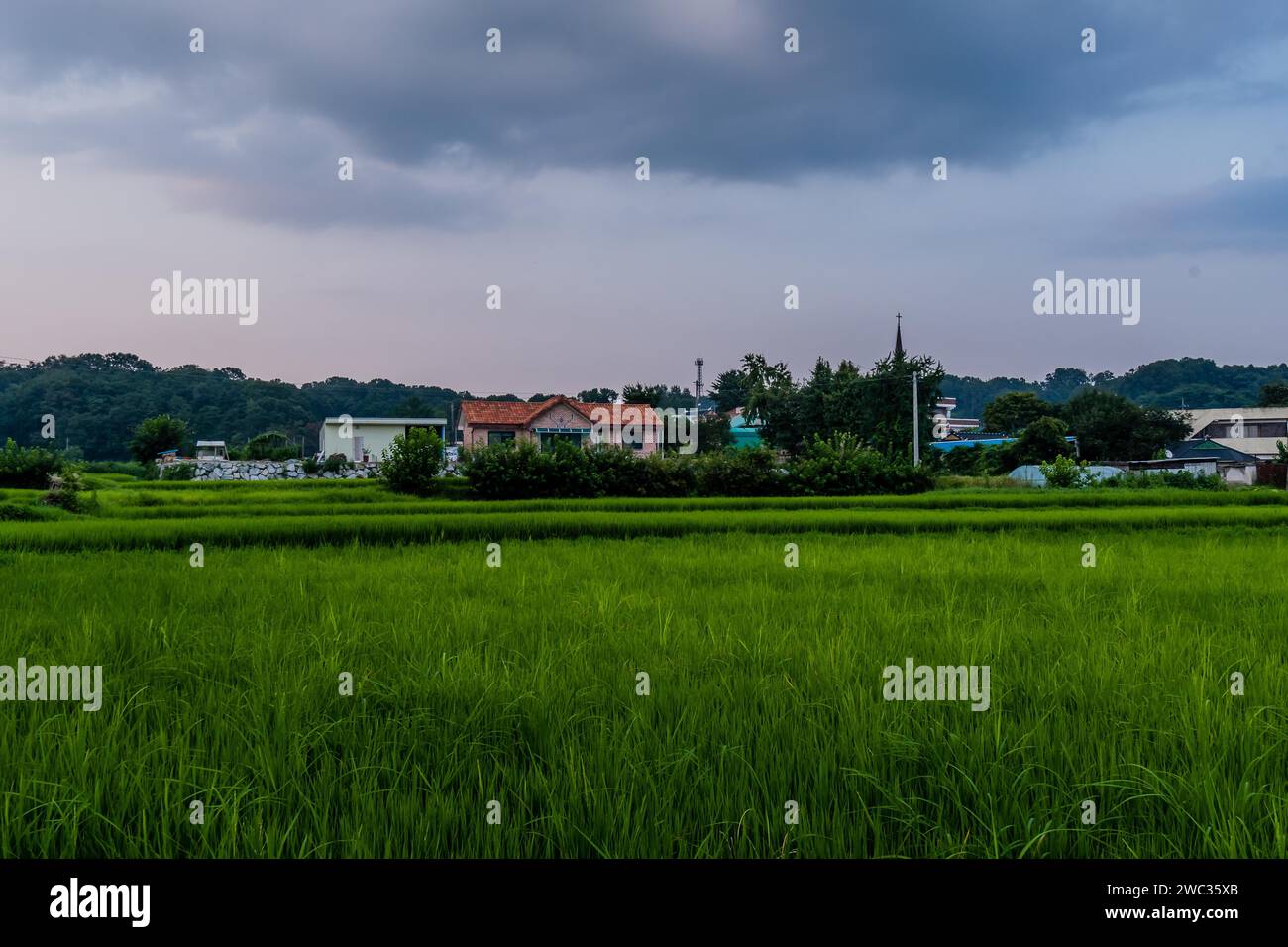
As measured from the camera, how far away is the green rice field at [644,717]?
7.91ft

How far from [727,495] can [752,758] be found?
21.1 m

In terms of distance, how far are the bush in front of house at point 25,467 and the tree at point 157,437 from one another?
2.89 m

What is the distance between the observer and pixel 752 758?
Result: 2.91 m

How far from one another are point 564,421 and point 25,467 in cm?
2525

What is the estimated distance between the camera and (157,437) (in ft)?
86.0

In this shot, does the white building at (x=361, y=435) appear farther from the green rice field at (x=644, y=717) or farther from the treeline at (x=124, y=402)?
the green rice field at (x=644, y=717)

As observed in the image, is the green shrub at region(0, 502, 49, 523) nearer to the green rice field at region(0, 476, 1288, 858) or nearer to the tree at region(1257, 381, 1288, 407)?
the green rice field at region(0, 476, 1288, 858)

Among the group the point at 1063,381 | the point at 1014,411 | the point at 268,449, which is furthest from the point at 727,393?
the point at 1063,381

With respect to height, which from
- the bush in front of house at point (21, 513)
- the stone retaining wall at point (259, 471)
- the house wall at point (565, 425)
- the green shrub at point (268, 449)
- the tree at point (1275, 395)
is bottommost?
the bush in front of house at point (21, 513)

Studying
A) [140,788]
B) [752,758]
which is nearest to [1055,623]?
[752,758]

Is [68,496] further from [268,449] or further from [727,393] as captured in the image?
[727,393]

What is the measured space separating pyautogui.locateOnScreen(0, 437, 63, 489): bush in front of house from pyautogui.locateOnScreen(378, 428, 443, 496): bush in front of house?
987 cm

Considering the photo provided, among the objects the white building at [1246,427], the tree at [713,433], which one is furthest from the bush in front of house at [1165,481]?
the white building at [1246,427]

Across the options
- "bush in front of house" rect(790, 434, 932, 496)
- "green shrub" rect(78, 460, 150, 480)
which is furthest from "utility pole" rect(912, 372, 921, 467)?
"green shrub" rect(78, 460, 150, 480)
